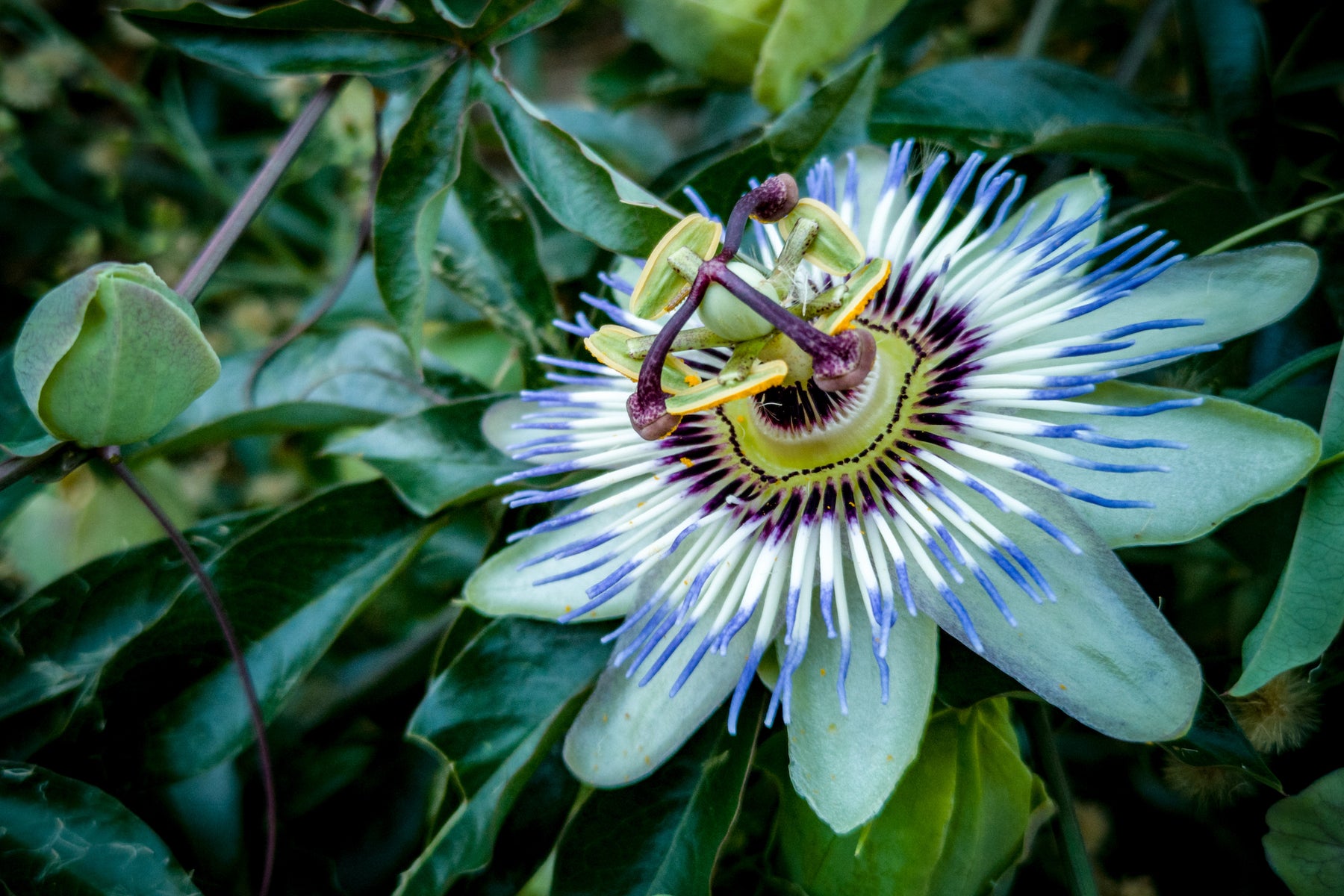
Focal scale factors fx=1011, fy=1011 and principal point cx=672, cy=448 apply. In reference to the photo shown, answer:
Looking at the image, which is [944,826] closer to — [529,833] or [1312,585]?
[1312,585]

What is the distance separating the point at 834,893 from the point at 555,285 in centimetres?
91

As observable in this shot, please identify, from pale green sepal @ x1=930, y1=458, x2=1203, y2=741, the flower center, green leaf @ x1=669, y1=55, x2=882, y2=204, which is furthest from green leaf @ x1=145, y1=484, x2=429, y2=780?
pale green sepal @ x1=930, y1=458, x2=1203, y2=741

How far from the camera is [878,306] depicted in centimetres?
120

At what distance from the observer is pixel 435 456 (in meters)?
1.25

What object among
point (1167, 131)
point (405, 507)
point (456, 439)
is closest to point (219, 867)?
point (405, 507)

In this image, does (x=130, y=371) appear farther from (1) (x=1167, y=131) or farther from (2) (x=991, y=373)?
(1) (x=1167, y=131)

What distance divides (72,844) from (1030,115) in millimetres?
1483

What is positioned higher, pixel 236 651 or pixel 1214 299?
pixel 1214 299

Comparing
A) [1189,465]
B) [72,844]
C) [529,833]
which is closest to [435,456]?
[529,833]

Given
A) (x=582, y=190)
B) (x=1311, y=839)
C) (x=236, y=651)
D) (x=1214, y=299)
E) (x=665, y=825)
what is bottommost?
(x=1311, y=839)

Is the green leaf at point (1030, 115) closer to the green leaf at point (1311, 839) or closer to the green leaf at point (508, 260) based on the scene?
the green leaf at point (508, 260)

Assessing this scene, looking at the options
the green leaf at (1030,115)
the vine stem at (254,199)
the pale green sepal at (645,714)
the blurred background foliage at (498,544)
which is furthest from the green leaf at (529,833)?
the green leaf at (1030,115)

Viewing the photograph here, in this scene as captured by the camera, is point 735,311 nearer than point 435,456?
Yes

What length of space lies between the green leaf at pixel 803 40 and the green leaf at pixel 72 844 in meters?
1.22
